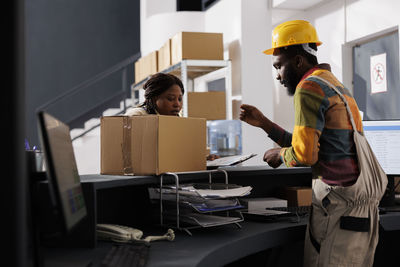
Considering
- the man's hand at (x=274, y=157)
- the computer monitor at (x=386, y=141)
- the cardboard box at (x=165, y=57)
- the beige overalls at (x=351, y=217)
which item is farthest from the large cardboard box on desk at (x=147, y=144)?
the cardboard box at (x=165, y=57)

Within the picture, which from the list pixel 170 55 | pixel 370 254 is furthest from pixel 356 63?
pixel 370 254

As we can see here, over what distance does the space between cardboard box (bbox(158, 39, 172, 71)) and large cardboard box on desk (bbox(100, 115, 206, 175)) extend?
3171mm

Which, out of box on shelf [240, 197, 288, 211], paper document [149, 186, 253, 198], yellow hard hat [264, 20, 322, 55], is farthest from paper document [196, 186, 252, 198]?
yellow hard hat [264, 20, 322, 55]

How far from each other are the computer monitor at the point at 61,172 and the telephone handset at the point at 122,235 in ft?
0.90

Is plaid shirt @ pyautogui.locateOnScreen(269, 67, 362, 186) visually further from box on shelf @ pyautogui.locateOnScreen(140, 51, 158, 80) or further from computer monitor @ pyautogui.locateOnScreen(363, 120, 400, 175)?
box on shelf @ pyautogui.locateOnScreen(140, 51, 158, 80)

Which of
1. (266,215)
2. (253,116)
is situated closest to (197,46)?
(253,116)

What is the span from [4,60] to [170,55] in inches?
163

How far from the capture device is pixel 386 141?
209 cm

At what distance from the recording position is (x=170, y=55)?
4.75 metres

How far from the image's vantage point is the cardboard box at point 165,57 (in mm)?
4762

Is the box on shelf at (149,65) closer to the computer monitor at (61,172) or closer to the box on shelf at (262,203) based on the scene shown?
the box on shelf at (262,203)

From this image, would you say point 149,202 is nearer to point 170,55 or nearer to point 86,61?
point 170,55

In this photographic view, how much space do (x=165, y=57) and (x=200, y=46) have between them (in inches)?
24.1

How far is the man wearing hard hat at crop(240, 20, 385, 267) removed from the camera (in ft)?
4.99
